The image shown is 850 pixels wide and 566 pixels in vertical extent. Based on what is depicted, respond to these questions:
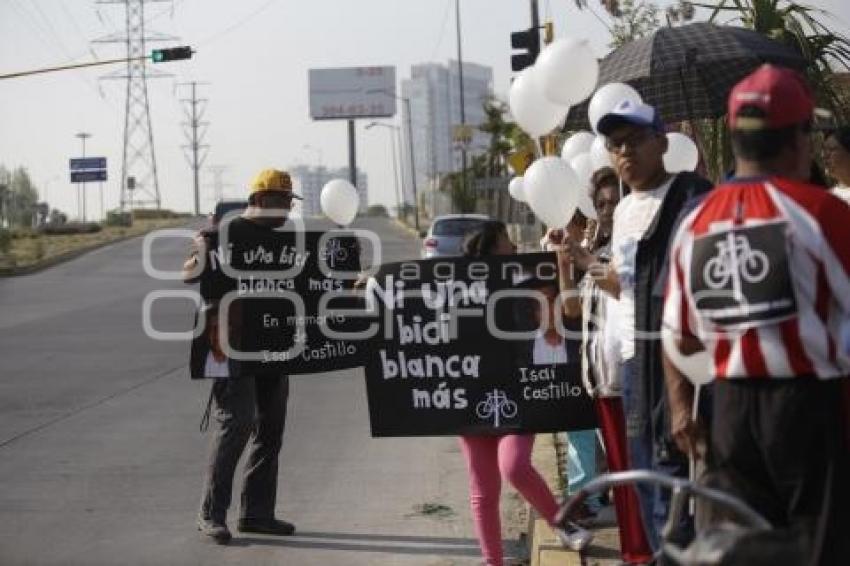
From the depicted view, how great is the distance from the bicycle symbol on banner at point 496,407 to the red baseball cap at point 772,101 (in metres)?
2.84

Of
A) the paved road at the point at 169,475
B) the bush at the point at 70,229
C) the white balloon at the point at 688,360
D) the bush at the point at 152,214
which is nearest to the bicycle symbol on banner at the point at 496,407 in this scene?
the paved road at the point at 169,475

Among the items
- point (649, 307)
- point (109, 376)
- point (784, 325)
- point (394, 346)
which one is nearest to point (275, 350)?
point (394, 346)

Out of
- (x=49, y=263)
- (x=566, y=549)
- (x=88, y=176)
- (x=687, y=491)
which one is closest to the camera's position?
(x=687, y=491)

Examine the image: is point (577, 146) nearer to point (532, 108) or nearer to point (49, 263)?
point (532, 108)

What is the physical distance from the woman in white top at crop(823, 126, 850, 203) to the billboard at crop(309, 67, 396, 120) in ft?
345

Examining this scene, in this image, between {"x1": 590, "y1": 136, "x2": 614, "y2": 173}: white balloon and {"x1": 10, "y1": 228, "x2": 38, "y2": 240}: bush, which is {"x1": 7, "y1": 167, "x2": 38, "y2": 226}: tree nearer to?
{"x1": 10, "y1": 228, "x2": 38, "y2": 240}: bush

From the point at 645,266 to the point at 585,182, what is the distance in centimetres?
220

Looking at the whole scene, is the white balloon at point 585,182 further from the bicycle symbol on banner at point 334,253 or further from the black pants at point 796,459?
the black pants at point 796,459

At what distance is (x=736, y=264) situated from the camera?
332cm

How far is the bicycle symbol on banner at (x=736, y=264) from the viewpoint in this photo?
329 cm

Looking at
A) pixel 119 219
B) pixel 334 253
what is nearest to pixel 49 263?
pixel 119 219

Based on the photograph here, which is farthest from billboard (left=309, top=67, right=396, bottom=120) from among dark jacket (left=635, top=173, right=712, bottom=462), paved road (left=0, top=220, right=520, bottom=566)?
dark jacket (left=635, top=173, right=712, bottom=462)

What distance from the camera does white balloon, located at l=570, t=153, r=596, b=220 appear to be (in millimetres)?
6559

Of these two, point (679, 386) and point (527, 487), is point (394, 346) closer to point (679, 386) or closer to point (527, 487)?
point (527, 487)
